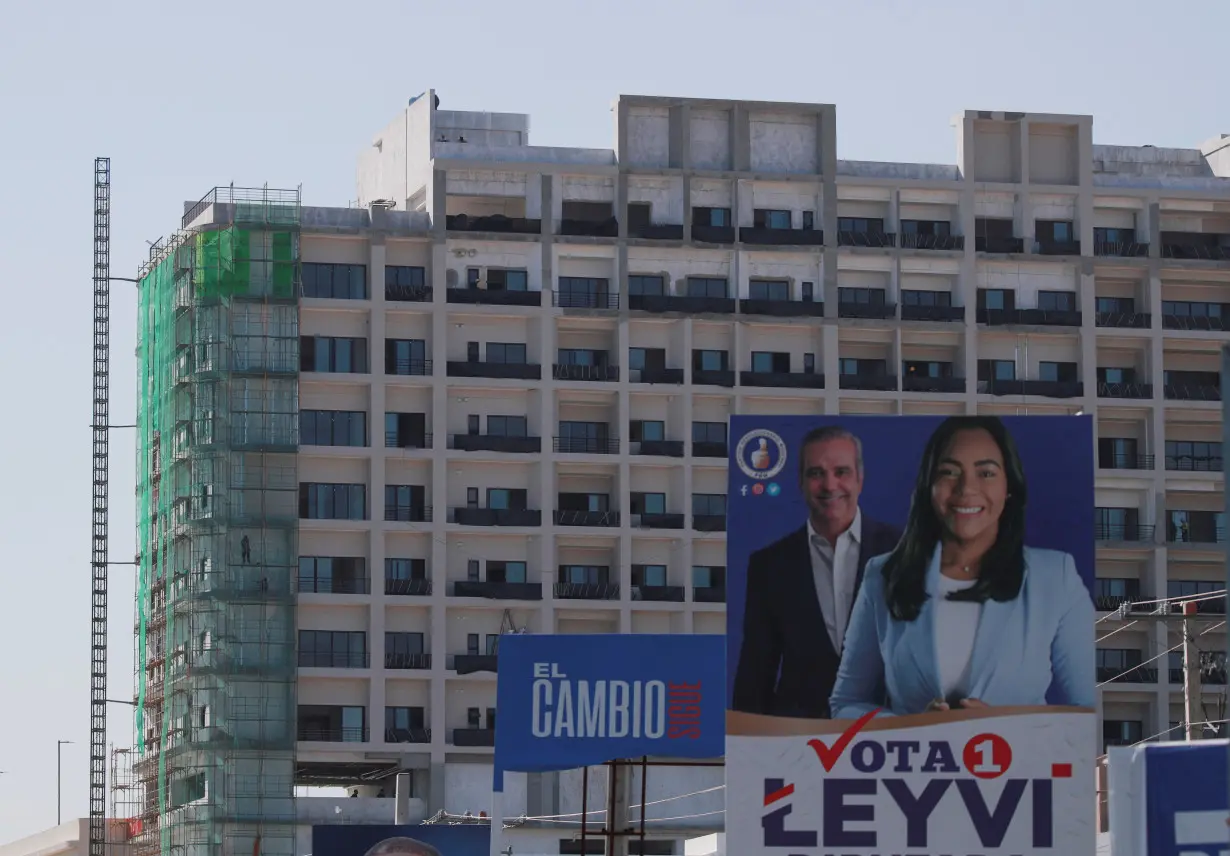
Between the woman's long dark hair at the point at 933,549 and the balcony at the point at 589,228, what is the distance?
9904 cm

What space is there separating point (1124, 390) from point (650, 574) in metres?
24.5

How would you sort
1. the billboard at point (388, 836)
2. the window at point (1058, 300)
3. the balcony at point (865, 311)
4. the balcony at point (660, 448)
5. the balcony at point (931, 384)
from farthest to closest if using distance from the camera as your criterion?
the window at point (1058, 300)
the balcony at point (865, 311)
the balcony at point (931, 384)
the balcony at point (660, 448)
the billboard at point (388, 836)

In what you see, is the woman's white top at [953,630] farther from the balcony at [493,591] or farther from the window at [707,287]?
the window at [707,287]

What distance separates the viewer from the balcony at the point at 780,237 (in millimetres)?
118000

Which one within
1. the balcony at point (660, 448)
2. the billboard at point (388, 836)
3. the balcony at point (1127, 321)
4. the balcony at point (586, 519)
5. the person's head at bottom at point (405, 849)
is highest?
the balcony at point (1127, 321)

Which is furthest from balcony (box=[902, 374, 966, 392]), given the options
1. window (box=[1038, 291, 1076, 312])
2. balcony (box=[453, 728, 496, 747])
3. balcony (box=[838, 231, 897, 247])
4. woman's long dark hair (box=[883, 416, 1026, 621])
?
woman's long dark hair (box=[883, 416, 1026, 621])

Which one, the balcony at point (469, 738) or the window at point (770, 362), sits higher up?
the window at point (770, 362)

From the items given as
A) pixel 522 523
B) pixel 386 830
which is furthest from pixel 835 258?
pixel 386 830

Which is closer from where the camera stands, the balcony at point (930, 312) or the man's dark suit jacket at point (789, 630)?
the man's dark suit jacket at point (789, 630)

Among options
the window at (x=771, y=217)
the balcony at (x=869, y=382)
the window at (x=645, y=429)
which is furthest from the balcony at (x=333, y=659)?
the window at (x=771, y=217)

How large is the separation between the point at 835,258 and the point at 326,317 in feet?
78.6

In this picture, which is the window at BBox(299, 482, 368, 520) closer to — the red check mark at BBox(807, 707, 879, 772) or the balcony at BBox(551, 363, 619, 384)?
the balcony at BBox(551, 363, 619, 384)

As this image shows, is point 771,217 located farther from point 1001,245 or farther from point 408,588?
point 408,588

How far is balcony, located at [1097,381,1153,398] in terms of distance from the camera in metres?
120
